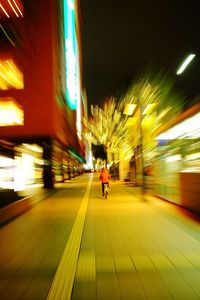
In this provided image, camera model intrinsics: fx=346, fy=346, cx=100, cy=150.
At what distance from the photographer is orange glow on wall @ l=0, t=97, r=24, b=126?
27.2 metres

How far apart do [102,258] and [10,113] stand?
23447mm

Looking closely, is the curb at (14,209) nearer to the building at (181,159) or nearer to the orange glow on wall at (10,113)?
the building at (181,159)

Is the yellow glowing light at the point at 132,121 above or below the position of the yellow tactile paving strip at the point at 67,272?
above

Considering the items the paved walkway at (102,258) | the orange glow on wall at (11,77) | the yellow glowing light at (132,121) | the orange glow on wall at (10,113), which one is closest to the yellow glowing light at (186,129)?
the paved walkway at (102,258)

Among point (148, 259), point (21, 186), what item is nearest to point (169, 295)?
point (148, 259)

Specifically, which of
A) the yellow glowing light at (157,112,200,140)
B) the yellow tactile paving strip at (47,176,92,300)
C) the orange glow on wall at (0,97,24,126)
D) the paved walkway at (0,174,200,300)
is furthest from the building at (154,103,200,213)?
the orange glow on wall at (0,97,24,126)

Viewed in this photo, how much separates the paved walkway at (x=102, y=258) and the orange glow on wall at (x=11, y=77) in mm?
18966

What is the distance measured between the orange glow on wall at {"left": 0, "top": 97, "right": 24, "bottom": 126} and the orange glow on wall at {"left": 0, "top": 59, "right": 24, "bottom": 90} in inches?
42.3

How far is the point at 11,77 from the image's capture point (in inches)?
1080

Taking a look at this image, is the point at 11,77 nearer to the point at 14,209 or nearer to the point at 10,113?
the point at 10,113

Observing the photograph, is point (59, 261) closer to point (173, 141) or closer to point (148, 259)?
point (148, 259)

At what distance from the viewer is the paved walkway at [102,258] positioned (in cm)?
428

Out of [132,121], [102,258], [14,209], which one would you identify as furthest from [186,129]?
[132,121]

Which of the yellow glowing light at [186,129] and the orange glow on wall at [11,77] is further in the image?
the orange glow on wall at [11,77]
